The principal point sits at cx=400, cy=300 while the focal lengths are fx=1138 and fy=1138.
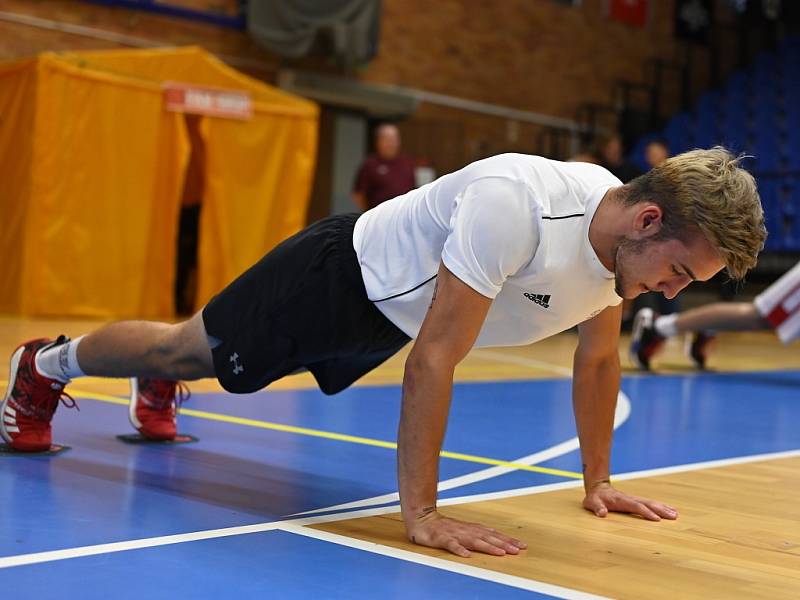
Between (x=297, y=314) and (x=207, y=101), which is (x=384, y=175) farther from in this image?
(x=297, y=314)

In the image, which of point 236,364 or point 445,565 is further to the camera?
point 236,364

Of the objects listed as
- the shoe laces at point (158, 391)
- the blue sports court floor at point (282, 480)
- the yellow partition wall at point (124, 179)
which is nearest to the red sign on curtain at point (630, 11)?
the yellow partition wall at point (124, 179)

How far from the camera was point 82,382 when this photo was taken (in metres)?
5.15

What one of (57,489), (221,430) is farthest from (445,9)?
(57,489)

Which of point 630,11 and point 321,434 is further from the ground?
point 630,11

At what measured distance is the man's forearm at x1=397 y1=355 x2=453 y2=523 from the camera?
2371mm

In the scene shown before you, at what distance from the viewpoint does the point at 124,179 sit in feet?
31.3

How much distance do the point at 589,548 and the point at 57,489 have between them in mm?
1290

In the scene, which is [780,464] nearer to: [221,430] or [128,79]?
[221,430]

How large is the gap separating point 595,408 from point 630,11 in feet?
46.2

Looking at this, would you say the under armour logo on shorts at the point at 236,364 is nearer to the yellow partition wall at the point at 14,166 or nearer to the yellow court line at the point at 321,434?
the yellow court line at the point at 321,434

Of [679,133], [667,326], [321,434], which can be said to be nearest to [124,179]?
[667,326]

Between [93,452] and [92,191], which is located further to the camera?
[92,191]

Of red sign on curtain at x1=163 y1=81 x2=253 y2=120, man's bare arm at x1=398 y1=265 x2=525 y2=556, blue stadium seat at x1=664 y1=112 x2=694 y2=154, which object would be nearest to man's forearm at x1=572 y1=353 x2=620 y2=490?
man's bare arm at x1=398 y1=265 x2=525 y2=556
